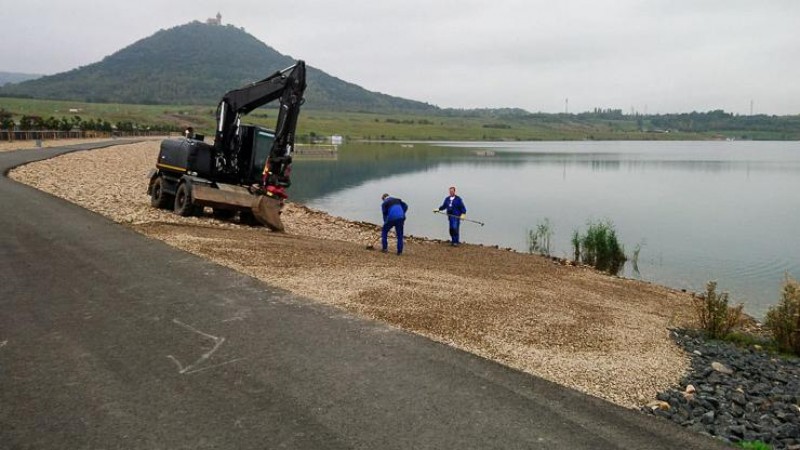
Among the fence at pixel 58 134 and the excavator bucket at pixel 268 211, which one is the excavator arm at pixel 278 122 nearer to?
the excavator bucket at pixel 268 211

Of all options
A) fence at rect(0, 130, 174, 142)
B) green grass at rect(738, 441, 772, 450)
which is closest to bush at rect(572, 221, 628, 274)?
green grass at rect(738, 441, 772, 450)

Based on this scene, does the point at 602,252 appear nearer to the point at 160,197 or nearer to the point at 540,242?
the point at 540,242

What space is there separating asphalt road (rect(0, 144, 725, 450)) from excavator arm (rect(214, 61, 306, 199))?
9178 millimetres

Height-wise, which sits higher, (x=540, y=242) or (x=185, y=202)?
(x=185, y=202)

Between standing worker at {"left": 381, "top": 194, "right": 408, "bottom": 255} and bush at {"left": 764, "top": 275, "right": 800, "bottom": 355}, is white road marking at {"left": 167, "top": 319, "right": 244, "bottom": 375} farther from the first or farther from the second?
bush at {"left": 764, "top": 275, "right": 800, "bottom": 355}

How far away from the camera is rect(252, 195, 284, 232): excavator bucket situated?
61.9 ft

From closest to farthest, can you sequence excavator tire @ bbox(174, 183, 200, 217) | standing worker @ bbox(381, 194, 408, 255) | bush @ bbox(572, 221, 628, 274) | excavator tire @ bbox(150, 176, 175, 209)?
standing worker @ bbox(381, 194, 408, 255) → excavator tire @ bbox(174, 183, 200, 217) → excavator tire @ bbox(150, 176, 175, 209) → bush @ bbox(572, 221, 628, 274)

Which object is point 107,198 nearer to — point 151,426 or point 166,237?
point 166,237

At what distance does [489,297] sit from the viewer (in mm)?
11422

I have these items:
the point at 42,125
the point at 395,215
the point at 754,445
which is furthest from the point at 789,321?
the point at 42,125

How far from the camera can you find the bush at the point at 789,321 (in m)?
10.9

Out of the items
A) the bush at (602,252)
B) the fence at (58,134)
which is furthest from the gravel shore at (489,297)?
the fence at (58,134)

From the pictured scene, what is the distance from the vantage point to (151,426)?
5.54m

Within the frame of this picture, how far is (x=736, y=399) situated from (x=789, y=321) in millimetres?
4632
